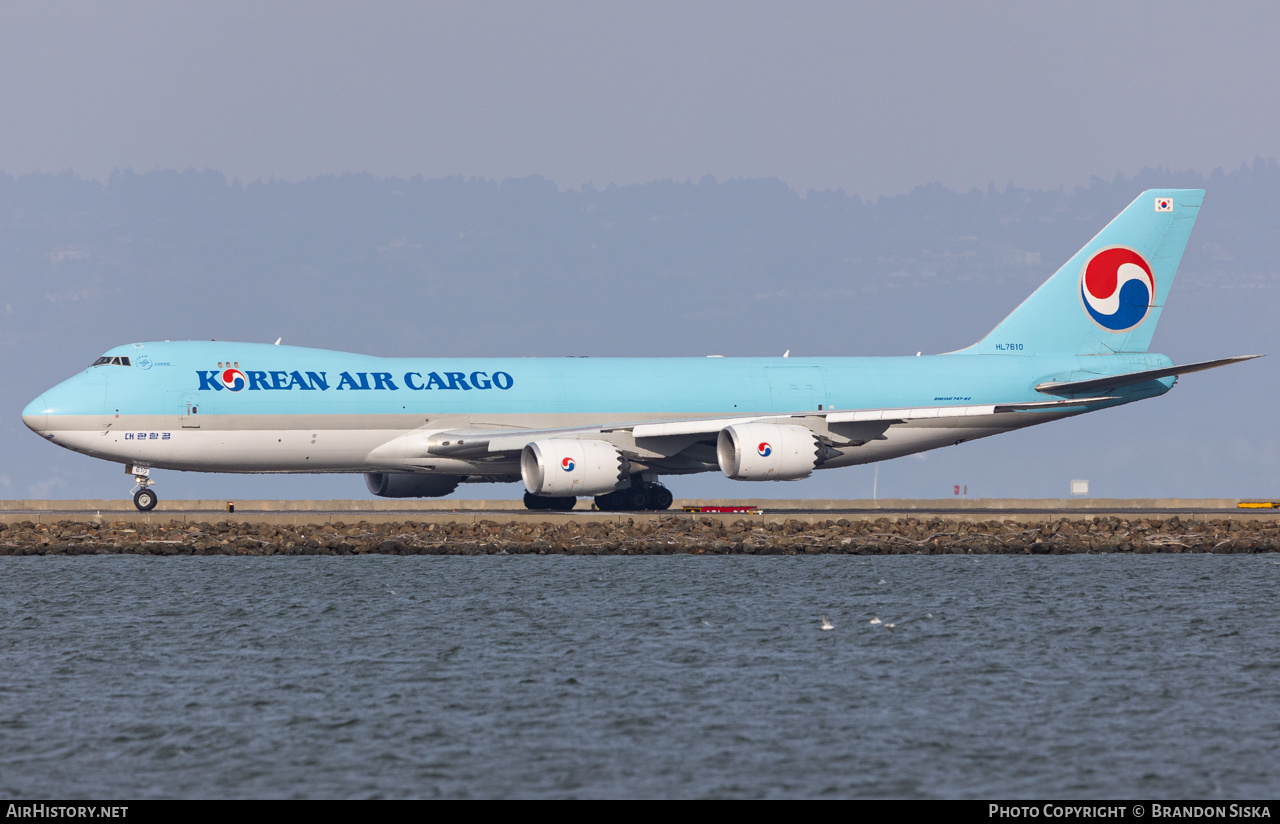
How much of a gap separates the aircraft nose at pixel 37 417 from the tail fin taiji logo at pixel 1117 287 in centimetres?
3239

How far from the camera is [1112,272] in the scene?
51.5 metres

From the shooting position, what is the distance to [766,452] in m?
43.1

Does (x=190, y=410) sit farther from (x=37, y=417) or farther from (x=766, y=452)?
(x=766, y=452)

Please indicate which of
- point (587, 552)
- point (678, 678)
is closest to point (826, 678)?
point (678, 678)

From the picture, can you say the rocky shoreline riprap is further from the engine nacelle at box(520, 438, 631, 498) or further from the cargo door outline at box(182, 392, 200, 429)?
the cargo door outline at box(182, 392, 200, 429)

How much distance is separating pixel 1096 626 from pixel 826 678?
8.17m

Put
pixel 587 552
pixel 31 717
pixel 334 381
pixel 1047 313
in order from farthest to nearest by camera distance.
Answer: pixel 1047 313 → pixel 334 381 → pixel 587 552 → pixel 31 717

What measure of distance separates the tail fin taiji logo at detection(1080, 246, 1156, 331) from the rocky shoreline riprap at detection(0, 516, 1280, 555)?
9254mm

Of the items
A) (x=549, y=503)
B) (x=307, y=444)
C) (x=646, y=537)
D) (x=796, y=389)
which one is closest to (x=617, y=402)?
(x=549, y=503)

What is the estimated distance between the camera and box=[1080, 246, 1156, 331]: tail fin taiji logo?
5125cm

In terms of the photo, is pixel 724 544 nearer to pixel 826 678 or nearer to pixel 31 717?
pixel 826 678

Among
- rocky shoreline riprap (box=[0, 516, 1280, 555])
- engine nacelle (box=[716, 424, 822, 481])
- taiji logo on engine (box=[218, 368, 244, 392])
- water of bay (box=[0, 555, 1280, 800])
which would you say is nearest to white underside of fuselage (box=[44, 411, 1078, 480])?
taiji logo on engine (box=[218, 368, 244, 392])

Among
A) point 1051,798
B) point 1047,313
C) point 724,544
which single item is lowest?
point 1051,798

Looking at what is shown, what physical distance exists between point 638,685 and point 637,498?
24.5 meters
